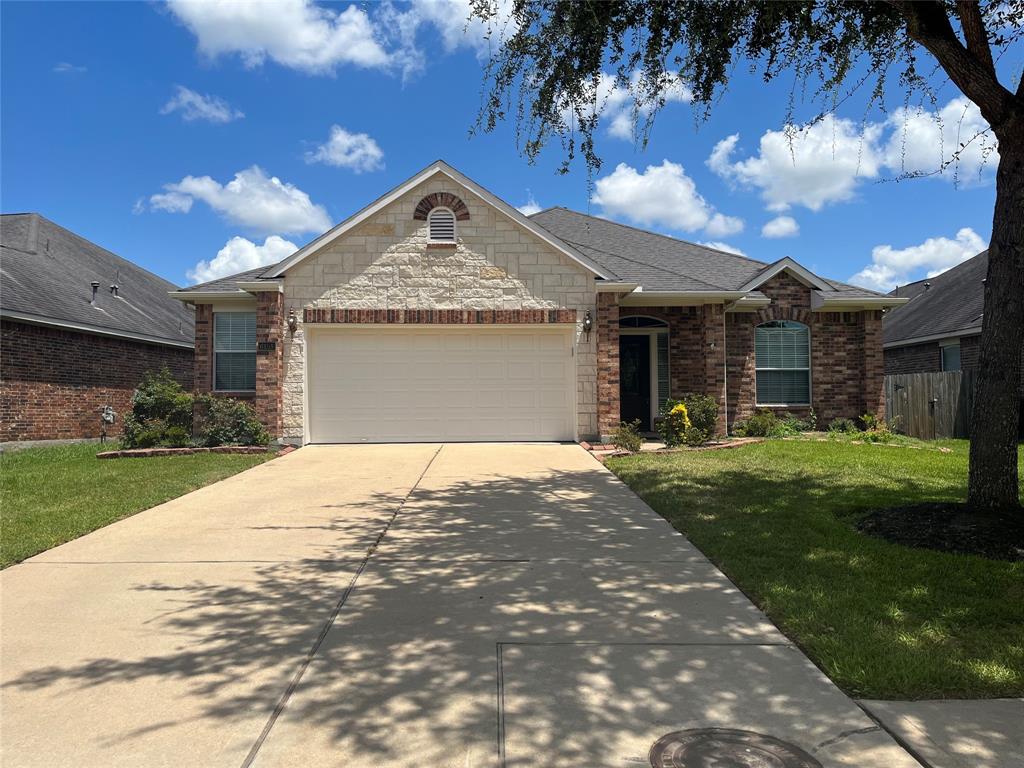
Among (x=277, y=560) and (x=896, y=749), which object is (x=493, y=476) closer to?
(x=277, y=560)

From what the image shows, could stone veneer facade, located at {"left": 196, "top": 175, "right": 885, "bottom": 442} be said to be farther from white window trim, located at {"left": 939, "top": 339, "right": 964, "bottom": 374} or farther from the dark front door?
white window trim, located at {"left": 939, "top": 339, "right": 964, "bottom": 374}

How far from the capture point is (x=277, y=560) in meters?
5.75

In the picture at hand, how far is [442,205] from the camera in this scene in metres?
14.3

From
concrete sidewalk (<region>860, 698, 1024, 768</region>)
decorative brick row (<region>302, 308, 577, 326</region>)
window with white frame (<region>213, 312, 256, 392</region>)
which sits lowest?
concrete sidewalk (<region>860, 698, 1024, 768</region>)

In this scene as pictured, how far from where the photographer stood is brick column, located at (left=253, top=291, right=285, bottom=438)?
1402cm

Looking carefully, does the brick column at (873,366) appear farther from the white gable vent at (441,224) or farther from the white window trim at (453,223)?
the white gable vent at (441,224)

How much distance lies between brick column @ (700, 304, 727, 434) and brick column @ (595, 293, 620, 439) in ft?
8.04

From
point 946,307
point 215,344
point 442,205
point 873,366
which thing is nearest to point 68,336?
point 215,344

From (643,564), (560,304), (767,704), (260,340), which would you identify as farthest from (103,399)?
(767,704)

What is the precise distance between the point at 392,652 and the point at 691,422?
10869mm

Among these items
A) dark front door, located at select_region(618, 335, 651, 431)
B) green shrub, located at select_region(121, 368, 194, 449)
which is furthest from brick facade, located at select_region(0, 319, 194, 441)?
dark front door, located at select_region(618, 335, 651, 431)

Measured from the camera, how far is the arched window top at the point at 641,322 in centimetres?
1633

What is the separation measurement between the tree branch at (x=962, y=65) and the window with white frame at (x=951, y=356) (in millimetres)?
16709

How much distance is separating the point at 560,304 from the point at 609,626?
35.0 feet
